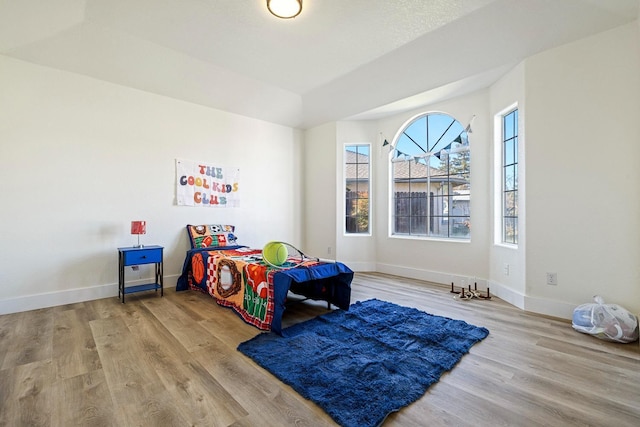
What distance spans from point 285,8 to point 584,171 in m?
3.25

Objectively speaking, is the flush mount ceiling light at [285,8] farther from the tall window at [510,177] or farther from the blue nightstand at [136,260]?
the blue nightstand at [136,260]

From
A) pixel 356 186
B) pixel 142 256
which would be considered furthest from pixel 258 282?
pixel 356 186


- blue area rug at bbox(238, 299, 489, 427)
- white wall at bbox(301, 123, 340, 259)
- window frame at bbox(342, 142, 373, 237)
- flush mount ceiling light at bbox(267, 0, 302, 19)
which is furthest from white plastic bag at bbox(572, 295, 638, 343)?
flush mount ceiling light at bbox(267, 0, 302, 19)

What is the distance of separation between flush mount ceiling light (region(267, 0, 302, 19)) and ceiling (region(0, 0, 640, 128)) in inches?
6.0

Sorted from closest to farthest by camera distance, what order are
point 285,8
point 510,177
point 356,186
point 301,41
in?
point 285,8 → point 301,41 → point 510,177 → point 356,186

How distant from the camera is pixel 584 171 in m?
2.79

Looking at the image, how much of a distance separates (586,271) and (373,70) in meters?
3.25

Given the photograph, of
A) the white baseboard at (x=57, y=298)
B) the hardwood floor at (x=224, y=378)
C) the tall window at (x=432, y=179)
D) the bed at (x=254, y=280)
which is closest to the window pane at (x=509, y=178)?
the tall window at (x=432, y=179)

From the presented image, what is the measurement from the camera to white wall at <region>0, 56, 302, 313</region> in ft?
10.1

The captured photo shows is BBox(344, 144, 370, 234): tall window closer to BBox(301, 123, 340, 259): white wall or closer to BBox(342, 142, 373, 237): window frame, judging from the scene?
BBox(342, 142, 373, 237): window frame

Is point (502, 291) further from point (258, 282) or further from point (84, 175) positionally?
point (84, 175)

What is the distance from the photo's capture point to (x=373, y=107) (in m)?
4.61

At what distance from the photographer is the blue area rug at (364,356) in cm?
165

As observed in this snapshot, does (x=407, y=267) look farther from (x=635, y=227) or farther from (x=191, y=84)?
(x=191, y=84)
